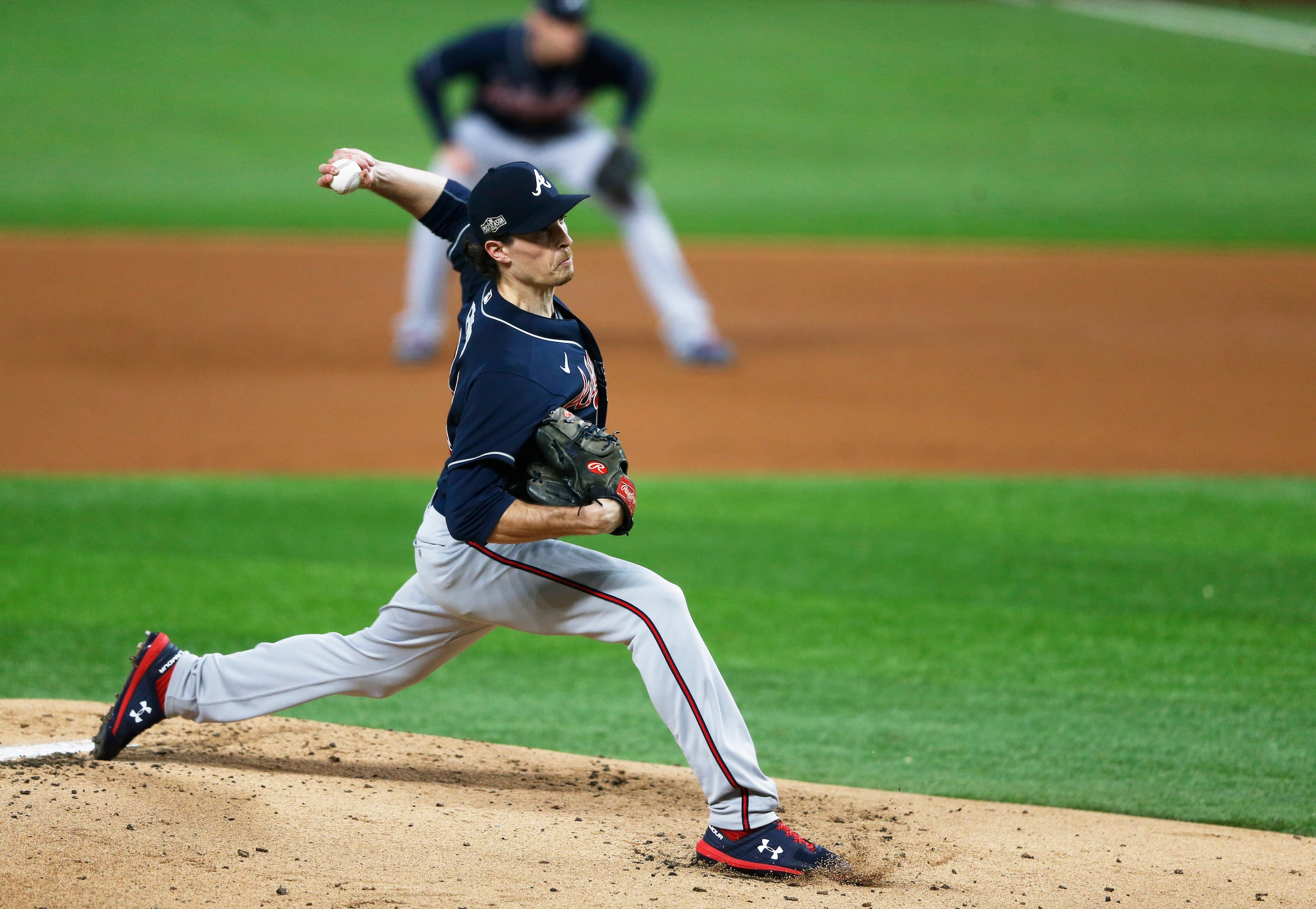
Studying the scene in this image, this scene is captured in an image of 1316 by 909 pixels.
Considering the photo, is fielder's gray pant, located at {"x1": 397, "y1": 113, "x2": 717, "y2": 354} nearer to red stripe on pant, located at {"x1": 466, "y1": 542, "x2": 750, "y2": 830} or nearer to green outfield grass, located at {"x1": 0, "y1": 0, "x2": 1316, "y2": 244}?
red stripe on pant, located at {"x1": 466, "y1": 542, "x2": 750, "y2": 830}

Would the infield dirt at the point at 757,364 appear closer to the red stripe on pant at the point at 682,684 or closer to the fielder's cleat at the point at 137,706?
the fielder's cleat at the point at 137,706

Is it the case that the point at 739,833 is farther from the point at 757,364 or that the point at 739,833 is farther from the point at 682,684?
the point at 757,364

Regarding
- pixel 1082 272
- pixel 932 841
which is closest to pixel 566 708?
pixel 932 841

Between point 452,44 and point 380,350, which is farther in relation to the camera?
point 380,350

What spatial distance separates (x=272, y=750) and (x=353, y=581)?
186 centimetres

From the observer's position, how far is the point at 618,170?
32.2 feet

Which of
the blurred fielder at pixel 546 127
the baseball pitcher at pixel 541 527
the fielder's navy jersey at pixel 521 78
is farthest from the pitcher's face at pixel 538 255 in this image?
the fielder's navy jersey at pixel 521 78

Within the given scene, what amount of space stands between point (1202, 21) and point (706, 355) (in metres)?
26.3

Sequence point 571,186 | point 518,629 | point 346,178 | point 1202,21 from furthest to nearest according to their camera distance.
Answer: point 1202,21, point 571,186, point 346,178, point 518,629

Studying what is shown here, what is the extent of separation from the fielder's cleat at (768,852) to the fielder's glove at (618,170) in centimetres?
666

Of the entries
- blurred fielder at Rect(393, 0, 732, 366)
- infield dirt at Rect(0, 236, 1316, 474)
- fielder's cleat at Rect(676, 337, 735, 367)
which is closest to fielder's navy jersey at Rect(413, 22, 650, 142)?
blurred fielder at Rect(393, 0, 732, 366)

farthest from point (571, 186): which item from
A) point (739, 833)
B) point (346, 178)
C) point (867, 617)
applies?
point (739, 833)

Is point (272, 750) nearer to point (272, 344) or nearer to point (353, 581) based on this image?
point (353, 581)

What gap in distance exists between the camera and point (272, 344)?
36.2ft
